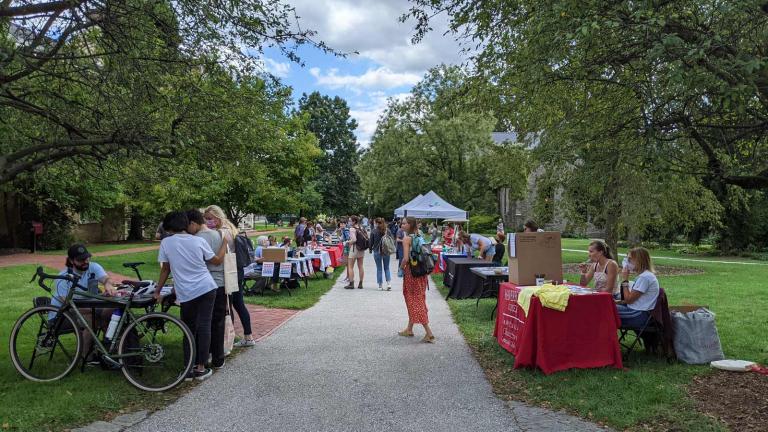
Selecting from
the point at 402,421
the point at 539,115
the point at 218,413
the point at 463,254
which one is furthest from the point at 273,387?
the point at 463,254

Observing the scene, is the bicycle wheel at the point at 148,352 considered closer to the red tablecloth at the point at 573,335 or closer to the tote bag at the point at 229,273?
the tote bag at the point at 229,273

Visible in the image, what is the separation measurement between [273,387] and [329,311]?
4.91 meters

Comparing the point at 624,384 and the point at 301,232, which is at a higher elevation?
the point at 301,232

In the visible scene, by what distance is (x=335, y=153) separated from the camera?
71.2m

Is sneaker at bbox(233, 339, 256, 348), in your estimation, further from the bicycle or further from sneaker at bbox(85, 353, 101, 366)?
sneaker at bbox(85, 353, 101, 366)

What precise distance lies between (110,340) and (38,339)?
2.47 ft

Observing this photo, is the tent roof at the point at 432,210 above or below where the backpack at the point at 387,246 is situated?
above

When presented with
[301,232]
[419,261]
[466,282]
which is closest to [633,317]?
[419,261]

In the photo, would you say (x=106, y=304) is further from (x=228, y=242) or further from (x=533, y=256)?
(x=533, y=256)

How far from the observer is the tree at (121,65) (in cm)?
593

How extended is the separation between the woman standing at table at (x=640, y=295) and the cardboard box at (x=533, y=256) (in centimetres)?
121

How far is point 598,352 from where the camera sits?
6.08 metres

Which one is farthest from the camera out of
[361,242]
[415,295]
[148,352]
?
[361,242]

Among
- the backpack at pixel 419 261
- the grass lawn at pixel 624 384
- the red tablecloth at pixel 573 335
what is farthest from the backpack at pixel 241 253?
the red tablecloth at pixel 573 335
